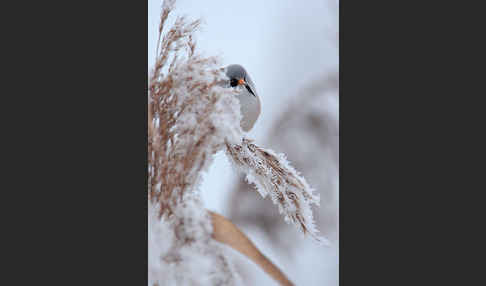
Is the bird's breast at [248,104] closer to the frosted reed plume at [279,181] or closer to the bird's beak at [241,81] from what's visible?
the bird's beak at [241,81]

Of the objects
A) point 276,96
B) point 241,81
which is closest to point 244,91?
point 241,81

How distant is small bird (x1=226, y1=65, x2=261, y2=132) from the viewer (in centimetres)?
274

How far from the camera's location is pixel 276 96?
2748mm

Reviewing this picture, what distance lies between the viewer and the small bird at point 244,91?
9.00 feet

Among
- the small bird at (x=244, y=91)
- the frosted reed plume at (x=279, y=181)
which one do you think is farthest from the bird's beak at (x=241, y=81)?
the frosted reed plume at (x=279, y=181)

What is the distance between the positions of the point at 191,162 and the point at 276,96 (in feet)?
2.20

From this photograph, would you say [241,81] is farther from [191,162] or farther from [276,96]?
[191,162]

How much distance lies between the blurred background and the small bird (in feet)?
0.12

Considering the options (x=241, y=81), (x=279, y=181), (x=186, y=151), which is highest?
(x=241, y=81)

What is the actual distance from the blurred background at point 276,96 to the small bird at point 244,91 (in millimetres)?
38

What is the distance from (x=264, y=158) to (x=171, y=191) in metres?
0.62

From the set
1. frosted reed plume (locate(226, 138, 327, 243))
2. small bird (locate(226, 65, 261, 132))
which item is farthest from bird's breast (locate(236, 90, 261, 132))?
frosted reed plume (locate(226, 138, 327, 243))

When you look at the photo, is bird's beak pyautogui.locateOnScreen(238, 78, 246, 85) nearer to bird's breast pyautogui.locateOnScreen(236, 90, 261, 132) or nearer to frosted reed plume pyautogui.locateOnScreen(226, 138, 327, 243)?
bird's breast pyautogui.locateOnScreen(236, 90, 261, 132)

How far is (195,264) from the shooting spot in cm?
269
